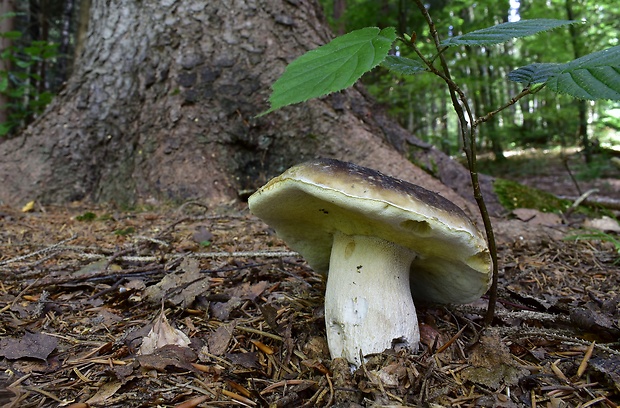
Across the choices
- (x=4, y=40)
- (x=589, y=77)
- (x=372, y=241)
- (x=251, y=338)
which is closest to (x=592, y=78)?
(x=589, y=77)

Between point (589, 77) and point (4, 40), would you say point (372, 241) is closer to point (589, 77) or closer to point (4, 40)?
point (589, 77)

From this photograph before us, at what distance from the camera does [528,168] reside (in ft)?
38.0

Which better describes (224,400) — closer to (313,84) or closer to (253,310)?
(253,310)

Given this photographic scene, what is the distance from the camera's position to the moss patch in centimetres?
423

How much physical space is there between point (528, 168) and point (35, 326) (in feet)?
41.0

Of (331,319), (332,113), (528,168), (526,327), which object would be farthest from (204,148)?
(528,168)

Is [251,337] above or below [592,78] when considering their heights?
below

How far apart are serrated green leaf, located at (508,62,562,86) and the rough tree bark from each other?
248 cm

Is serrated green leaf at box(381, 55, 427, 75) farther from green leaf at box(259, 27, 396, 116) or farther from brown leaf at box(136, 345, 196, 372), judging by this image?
brown leaf at box(136, 345, 196, 372)

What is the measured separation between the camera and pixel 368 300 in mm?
1602

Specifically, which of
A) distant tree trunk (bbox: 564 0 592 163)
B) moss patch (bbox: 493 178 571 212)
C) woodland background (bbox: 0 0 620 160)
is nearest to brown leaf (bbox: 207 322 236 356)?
moss patch (bbox: 493 178 571 212)

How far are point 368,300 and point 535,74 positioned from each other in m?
1.04

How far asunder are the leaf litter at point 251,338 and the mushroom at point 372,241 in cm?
12

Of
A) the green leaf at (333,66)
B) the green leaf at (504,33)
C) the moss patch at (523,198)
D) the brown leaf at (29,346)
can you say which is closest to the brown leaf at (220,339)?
the brown leaf at (29,346)
